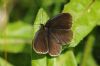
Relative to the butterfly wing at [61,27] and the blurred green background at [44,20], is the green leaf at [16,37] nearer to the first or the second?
the blurred green background at [44,20]

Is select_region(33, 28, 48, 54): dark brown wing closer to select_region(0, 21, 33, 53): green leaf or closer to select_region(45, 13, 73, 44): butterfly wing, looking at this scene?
select_region(45, 13, 73, 44): butterfly wing

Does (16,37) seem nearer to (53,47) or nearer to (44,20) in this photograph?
(44,20)

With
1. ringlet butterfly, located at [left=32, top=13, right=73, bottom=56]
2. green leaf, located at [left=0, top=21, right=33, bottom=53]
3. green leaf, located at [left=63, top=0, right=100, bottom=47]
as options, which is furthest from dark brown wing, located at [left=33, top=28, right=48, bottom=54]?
green leaf, located at [left=0, top=21, right=33, bottom=53]

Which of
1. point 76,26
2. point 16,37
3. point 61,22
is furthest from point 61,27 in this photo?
point 16,37

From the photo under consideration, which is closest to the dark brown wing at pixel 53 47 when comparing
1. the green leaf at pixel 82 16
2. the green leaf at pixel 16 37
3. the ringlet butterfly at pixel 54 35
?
the ringlet butterfly at pixel 54 35

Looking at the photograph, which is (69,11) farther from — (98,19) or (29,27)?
(29,27)

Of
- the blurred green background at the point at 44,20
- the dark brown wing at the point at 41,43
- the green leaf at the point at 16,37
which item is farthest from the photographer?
the green leaf at the point at 16,37

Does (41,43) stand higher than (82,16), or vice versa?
(82,16)
